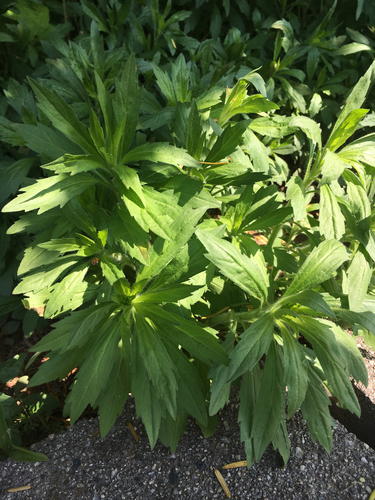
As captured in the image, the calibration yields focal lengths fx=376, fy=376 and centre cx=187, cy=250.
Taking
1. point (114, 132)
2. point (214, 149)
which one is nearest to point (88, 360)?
point (114, 132)

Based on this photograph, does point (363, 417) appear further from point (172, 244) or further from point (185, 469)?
point (172, 244)

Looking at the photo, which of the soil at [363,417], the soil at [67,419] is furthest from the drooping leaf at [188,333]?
the soil at [363,417]

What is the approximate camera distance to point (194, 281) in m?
1.50

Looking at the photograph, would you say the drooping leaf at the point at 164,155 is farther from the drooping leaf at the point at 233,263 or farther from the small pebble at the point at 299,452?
the small pebble at the point at 299,452

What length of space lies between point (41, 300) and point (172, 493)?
96 cm

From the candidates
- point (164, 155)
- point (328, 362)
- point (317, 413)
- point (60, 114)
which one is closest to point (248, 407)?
point (317, 413)

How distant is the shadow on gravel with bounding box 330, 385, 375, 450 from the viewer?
6.16ft

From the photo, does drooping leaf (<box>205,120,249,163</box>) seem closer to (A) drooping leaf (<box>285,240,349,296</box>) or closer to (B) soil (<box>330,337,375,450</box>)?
(A) drooping leaf (<box>285,240,349,296</box>)

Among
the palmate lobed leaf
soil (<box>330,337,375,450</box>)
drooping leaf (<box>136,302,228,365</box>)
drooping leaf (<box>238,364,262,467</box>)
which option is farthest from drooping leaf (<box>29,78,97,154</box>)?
soil (<box>330,337,375,450</box>)

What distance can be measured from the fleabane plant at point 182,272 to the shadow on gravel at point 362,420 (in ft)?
1.49

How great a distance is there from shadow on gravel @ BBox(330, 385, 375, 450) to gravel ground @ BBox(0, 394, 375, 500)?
18 cm

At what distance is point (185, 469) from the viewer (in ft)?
5.20

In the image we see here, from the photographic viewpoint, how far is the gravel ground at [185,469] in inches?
59.7

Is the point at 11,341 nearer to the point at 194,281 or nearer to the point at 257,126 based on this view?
the point at 194,281
